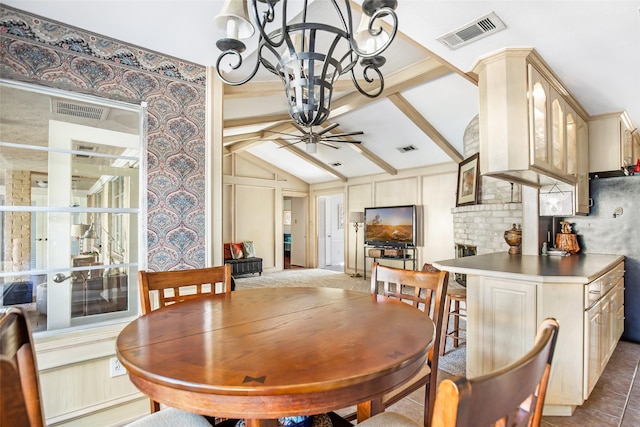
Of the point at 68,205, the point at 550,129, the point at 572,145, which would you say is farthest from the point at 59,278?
the point at 572,145

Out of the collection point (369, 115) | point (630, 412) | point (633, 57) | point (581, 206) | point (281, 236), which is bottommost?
point (630, 412)

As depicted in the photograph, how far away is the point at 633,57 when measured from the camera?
2.12 metres

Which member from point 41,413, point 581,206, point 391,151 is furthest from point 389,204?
point 41,413

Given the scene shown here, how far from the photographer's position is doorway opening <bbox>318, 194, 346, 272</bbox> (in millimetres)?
9819

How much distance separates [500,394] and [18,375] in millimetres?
890

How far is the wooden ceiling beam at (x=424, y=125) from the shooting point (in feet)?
16.0

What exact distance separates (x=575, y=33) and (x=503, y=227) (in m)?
2.56

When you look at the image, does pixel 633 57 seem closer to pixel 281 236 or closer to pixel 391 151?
pixel 391 151

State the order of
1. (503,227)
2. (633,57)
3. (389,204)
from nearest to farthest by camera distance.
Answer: (633,57) < (503,227) < (389,204)

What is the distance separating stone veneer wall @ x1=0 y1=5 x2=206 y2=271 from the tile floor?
1823mm

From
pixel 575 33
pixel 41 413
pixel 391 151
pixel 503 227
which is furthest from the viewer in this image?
pixel 391 151

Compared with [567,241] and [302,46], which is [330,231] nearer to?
[567,241]

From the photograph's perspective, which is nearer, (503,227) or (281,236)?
(503,227)

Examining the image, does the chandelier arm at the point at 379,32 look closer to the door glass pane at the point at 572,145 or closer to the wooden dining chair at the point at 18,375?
the wooden dining chair at the point at 18,375
